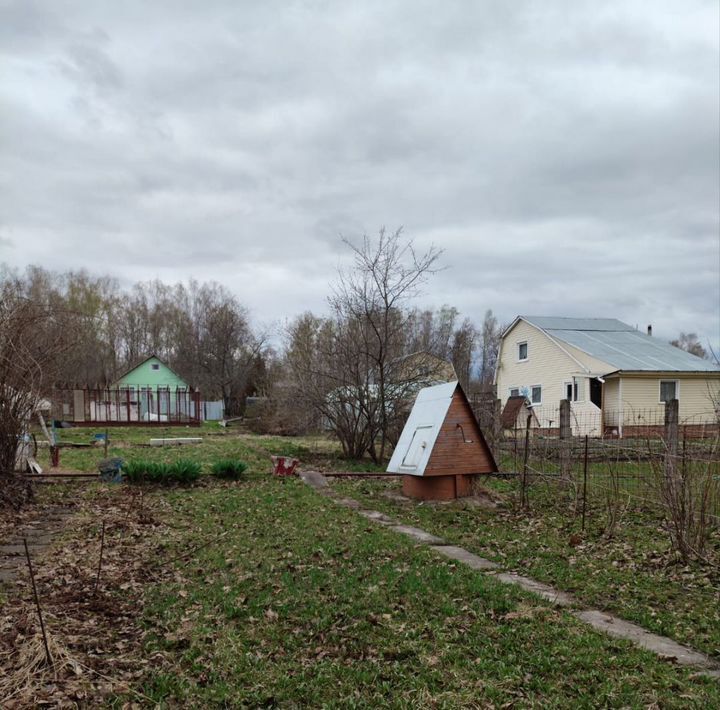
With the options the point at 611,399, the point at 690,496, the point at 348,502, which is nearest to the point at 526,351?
the point at 611,399

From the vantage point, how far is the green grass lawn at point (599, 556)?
4.81m

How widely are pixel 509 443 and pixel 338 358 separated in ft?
15.3

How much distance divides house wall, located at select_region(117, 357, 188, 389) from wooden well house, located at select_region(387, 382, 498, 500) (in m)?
33.6

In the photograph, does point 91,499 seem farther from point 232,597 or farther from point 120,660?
point 120,660

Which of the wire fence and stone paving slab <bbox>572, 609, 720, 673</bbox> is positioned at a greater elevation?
the wire fence

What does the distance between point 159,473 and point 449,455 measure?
543 centimetres

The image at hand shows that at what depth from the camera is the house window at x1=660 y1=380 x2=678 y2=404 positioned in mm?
24688

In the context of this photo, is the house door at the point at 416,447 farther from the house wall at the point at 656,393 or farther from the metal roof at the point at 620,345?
the metal roof at the point at 620,345

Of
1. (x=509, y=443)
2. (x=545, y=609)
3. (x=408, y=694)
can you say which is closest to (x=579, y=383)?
(x=509, y=443)

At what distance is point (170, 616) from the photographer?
4.64m

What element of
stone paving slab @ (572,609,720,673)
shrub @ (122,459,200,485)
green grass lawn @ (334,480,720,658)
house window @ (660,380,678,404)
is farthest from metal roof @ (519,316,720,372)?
stone paving slab @ (572,609,720,673)

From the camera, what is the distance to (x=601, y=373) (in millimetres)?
24516

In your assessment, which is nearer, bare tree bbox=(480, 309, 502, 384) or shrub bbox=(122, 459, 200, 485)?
shrub bbox=(122, 459, 200, 485)

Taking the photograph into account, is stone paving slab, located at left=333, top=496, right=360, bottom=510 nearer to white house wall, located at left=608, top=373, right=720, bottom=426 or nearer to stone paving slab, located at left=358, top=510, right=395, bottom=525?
stone paving slab, located at left=358, top=510, right=395, bottom=525
